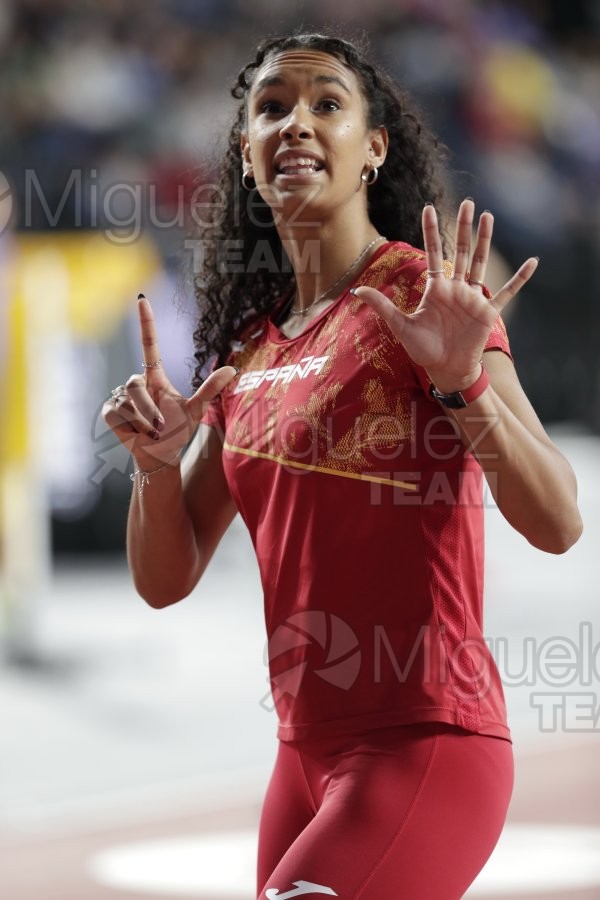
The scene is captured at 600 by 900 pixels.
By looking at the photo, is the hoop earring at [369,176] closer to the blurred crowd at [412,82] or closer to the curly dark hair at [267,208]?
the curly dark hair at [267,208]

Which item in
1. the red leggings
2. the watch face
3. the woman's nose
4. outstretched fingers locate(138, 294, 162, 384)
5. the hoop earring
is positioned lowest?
the red leggings

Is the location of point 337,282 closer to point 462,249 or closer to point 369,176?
point 369,176

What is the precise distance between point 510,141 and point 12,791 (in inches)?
340

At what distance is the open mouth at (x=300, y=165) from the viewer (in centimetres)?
208

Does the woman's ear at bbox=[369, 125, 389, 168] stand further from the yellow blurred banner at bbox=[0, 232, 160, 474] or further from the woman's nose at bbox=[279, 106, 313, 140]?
the yellow blurred banner at bbox=[0, 232, 160, 474]

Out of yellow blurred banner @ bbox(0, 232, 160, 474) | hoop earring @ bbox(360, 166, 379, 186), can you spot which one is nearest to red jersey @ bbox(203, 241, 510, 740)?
hoop earring @ bbox(360, 166, 379, 186)

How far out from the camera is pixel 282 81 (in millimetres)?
2156

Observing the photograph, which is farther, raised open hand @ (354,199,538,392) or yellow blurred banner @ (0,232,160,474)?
yellow blurred banner @ (0,232,160,474)

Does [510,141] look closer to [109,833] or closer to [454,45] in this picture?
[454,45]

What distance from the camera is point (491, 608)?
8234 mm

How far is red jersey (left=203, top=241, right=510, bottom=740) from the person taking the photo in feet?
6.05

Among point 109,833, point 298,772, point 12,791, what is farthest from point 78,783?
point 298,772

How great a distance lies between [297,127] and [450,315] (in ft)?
1.74

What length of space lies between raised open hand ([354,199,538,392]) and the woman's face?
37 cm
